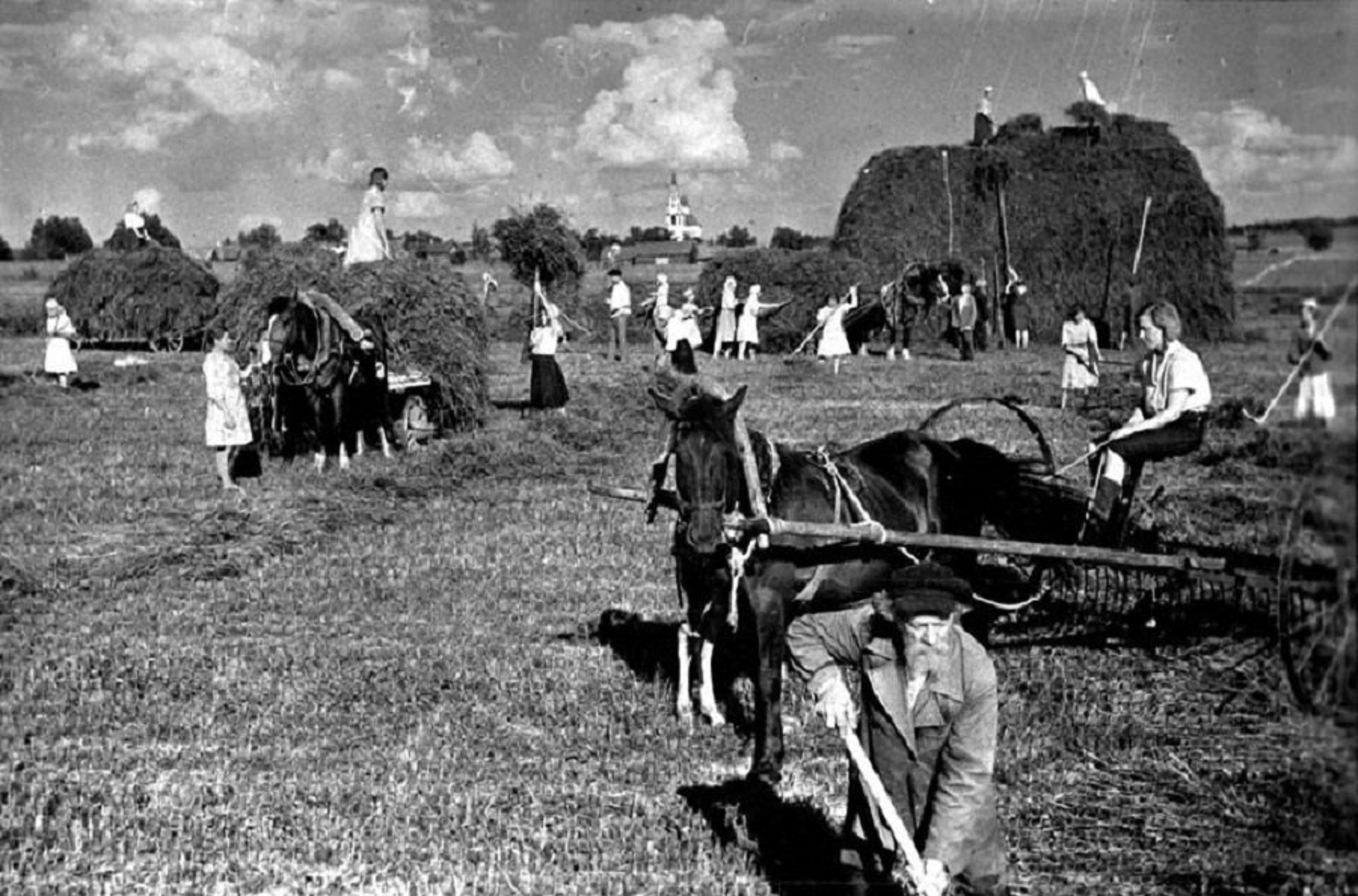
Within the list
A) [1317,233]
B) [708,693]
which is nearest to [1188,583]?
[708,693]

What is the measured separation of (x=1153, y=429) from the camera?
894cm

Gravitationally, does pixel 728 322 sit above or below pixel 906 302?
below

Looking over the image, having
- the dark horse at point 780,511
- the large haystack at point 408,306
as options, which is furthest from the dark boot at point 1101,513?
the large haystack at point 408,306

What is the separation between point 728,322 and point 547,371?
13205mm

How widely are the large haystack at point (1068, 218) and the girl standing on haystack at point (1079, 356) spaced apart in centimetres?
1737

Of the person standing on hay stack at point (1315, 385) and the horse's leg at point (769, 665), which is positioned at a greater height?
the person standing on hay stack at point (1315, 385)

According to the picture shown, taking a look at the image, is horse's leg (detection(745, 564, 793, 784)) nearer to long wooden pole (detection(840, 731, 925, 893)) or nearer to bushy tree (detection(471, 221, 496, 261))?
long wooden pole (detection(840, 731, 925, 893))

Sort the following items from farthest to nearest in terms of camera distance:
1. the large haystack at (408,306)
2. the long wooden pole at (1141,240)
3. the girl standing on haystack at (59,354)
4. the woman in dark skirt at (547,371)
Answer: the long wooden pole at (1141,240) → the girl standing on haystack at (59,354) → the woman in dark skirt at (547,371) → the large haystack at (408,306)

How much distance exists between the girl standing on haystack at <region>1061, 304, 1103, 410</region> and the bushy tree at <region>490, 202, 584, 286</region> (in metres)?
11.8

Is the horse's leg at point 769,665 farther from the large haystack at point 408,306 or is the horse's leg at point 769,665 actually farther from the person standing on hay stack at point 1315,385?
the large haystack at point 408,306

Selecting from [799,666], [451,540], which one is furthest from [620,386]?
[799,666]

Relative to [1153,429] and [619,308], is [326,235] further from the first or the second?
[1153,429]

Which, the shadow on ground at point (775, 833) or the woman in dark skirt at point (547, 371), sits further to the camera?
the woman in dark skirt at point (547, 371)

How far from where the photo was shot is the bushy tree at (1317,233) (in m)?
3.46
